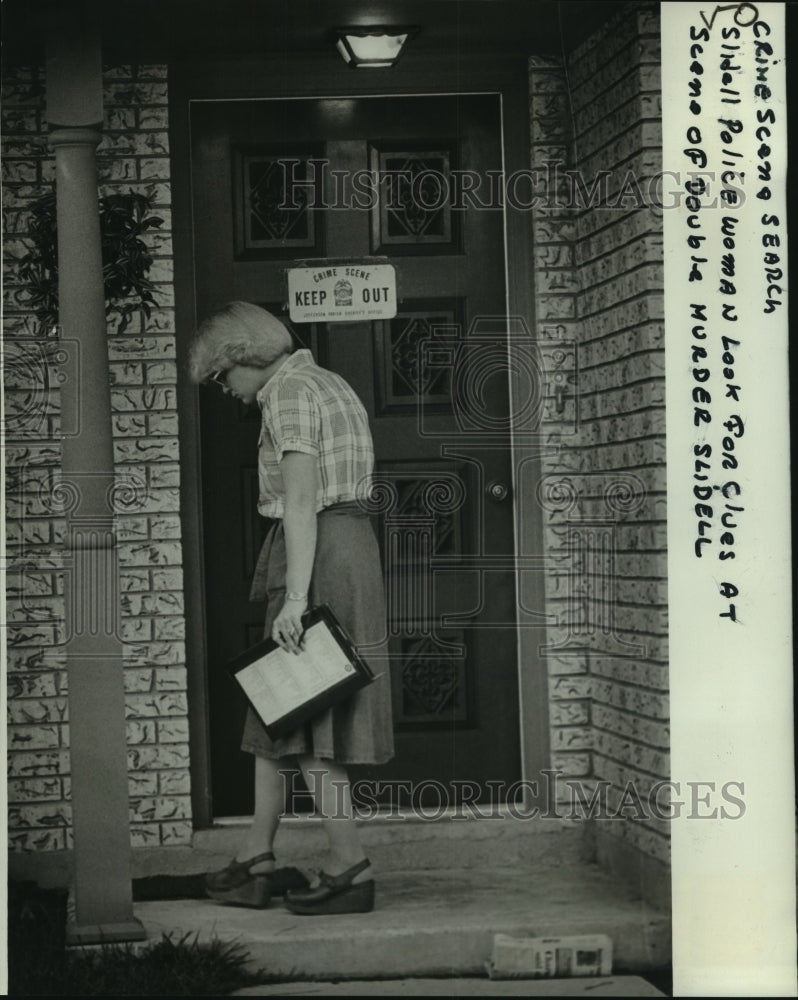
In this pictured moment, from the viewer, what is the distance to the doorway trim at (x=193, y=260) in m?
4.10

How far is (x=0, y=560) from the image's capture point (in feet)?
13.2

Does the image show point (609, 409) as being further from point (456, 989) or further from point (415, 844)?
point (456, 989)

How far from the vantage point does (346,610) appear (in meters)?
4.09

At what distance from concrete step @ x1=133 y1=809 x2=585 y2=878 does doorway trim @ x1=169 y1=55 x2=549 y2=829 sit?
0.11m

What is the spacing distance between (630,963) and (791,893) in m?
0.51

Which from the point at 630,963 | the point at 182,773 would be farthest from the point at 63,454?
the point at 630,963

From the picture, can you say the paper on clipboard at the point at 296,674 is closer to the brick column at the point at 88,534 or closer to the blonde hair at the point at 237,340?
the brick column at the point at 88,534

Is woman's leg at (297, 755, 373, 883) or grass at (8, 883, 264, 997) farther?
woman's leg at (297, 755, 373, 883)

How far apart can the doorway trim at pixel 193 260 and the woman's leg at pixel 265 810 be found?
0.15 m

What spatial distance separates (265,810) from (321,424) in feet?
3.75

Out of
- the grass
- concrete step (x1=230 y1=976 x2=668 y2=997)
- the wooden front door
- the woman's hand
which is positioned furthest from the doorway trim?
concrete step (x1=230 y1=976 x2=668 y2=997)

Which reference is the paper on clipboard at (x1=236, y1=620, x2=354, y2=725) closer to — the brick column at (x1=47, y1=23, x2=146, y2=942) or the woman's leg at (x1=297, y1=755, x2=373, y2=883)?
the woman's leg at (x1=297, y1=755, x2=373, y2=883)

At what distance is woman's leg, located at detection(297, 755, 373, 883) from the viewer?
13.6 feet

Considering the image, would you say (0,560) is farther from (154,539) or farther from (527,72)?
(527,72)
